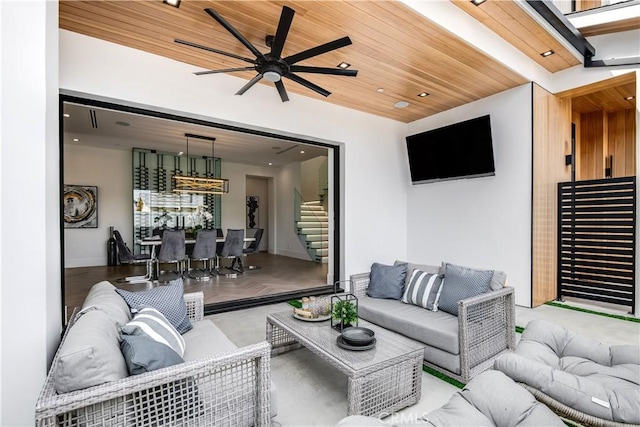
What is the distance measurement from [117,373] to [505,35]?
4.77 metres

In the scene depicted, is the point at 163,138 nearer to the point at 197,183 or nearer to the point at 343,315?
the point at 197,183

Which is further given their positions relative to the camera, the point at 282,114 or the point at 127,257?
the point at 127,257

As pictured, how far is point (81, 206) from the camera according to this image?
776cm

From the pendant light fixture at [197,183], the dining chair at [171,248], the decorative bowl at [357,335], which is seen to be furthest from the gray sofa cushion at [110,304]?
the pendant light fixture at [197,183]

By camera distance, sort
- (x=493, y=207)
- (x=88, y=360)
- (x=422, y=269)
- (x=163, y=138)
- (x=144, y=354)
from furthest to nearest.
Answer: (x=163, y=138)
(x=493, y=207)
(x=422, y=269)
(x=144, y=354)
(x=88, y=360)

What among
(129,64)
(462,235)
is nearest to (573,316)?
(462,235)

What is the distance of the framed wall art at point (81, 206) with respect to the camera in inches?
301

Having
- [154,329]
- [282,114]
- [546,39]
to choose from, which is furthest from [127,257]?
[546,39]

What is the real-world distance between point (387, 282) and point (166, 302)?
2.15 meters

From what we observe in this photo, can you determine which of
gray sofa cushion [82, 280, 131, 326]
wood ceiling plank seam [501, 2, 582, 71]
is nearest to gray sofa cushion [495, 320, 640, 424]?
gray sofa cushion [82, 280, 131, 326]

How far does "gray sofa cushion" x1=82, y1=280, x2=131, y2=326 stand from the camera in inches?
68.9

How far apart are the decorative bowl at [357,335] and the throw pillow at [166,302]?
4.05 ft

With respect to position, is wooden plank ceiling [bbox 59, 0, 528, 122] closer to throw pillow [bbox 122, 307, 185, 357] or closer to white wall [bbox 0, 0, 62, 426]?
white wall [bbox 0, 0, 62, 426]

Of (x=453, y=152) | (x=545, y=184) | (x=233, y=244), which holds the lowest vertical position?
(x=233, y=244)
